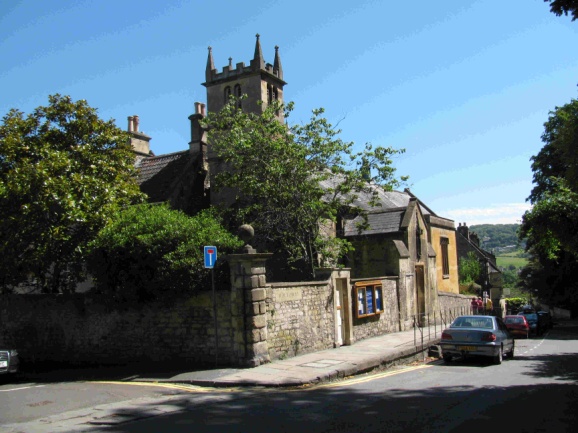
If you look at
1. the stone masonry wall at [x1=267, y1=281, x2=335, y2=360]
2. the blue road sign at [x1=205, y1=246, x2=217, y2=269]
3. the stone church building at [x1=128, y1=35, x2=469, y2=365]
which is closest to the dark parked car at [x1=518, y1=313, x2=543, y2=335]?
the stone church building at [x1=128, y1=35, x2=469, y2=365]

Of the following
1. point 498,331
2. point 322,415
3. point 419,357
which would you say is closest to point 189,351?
point 322,415

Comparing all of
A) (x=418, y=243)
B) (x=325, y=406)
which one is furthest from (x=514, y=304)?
(x=325, y=406)

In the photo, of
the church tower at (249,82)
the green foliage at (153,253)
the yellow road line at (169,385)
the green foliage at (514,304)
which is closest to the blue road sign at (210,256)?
the green foliage at (153,253)

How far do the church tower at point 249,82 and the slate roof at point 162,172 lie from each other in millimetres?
3807

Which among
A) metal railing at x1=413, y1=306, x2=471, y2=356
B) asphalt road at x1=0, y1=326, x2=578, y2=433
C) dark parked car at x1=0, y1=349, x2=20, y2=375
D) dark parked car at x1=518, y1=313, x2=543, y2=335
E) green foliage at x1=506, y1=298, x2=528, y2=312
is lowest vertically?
green foliage at x1=506, y1=298, x2=528, y2=312

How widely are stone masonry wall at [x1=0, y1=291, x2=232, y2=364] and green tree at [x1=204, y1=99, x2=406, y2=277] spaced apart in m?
5.88

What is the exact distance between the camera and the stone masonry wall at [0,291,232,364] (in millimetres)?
13727

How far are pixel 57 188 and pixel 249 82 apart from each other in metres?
14.9

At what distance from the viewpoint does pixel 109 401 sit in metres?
9.92

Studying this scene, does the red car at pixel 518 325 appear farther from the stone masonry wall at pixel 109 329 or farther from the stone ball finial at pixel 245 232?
the stone masonry wall at pixel 109 329

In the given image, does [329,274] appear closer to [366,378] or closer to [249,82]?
[366,378]

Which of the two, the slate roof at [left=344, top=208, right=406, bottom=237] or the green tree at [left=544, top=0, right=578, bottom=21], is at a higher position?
the green tree at [left=544, top=0, right=578, bottom=21]

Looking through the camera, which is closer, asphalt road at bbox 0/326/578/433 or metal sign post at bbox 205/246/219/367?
asphalt road at bbox 0/326/578/433

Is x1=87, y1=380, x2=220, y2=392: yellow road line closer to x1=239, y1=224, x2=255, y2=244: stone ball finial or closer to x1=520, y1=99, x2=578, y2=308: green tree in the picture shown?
x1=239, y1=224, x2=255, y2=244: stone ball finial
